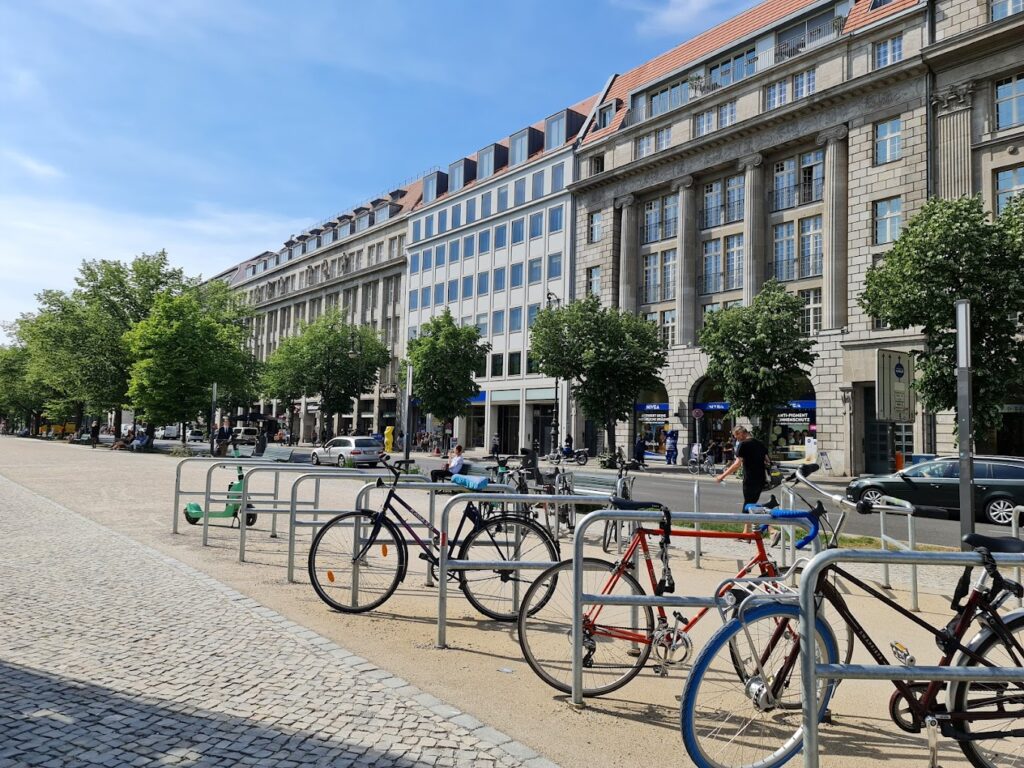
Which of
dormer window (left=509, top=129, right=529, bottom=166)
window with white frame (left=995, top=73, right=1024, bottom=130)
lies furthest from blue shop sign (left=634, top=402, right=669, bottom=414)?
dormer window (left=509, top=129, right=529, bottom=166)

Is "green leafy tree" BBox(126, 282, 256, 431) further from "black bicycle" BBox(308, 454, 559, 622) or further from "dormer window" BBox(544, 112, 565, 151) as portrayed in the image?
"black bicycle" BBox(308, 454, 559, 622)

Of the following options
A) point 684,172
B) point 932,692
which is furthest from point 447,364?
point 932,692

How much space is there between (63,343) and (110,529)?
4097 centimetres

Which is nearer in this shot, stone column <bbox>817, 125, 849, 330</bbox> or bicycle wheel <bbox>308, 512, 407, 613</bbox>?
bicycle wheel <bbox>308, 512, 407, 613</bbox>

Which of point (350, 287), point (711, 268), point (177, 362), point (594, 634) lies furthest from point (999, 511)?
point (350, 287)

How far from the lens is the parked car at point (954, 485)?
1602 cm

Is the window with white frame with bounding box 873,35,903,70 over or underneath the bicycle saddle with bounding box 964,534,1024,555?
over

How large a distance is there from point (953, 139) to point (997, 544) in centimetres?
3177

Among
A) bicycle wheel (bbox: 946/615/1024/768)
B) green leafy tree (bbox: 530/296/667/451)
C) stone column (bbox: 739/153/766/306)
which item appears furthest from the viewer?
stone column (bbox: 739/153/766/306)

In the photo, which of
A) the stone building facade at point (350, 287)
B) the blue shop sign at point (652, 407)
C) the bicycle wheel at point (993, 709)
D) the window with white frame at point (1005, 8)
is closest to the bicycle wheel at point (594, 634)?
the bicycle wheel at point (993, 709)

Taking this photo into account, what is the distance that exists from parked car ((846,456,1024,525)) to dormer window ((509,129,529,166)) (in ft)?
131

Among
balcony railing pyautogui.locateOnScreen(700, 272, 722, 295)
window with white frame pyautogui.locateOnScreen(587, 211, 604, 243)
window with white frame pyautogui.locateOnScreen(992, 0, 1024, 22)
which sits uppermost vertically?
window with white frame pyautogui.locateOnScreen(992, 0, 1024, 22)

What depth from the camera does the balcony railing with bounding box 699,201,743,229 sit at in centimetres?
3831

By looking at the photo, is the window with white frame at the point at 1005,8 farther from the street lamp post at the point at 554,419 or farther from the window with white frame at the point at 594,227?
the street lamp post at the point at 554,419
